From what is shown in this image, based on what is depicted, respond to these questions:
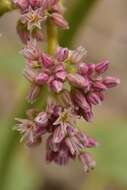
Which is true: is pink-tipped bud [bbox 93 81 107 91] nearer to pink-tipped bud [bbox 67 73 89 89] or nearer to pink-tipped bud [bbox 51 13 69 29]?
pink-tipped bud [bbox 67 73 89 89]

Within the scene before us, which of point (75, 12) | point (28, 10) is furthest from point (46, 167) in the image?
point (28, 10)

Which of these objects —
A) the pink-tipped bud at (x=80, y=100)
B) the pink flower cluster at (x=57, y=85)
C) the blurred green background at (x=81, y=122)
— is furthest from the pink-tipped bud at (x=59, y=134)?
the blurred green background at (x=81, y=122)

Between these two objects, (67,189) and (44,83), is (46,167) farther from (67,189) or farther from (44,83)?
(44,83)

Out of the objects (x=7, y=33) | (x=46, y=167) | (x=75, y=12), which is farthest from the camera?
(x=7, y=33)

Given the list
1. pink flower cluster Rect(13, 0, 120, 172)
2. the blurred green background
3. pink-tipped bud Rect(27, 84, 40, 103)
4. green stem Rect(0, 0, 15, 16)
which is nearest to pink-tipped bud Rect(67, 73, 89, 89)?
pink flower cluster Rect(13, 0, 120, 172)

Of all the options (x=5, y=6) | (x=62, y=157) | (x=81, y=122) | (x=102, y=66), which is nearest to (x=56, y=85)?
(x=102, y=66)

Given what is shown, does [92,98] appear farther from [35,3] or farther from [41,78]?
[35,3]
